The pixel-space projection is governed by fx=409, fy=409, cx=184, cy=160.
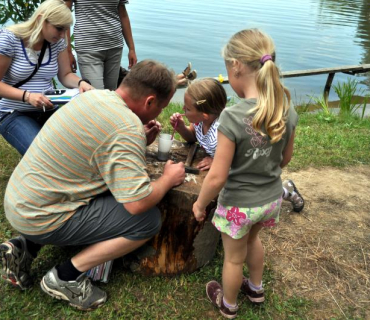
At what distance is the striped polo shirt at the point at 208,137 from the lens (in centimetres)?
290

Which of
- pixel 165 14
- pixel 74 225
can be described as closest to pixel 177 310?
pixel 74 225

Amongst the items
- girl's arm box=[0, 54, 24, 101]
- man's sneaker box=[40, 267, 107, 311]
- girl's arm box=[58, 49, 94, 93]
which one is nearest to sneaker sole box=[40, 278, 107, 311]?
man's sneaker box=[40, 267, 107, 311]

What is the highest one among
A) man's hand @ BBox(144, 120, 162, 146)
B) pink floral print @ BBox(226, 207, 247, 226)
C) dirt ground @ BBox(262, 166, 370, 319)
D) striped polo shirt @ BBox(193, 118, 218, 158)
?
man's hand @ BBox(144, 120, 162, 146)

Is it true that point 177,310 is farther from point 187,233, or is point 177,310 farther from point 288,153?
point 288,153

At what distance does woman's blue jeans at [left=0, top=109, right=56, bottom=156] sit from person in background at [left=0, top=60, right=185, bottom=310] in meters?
0.91

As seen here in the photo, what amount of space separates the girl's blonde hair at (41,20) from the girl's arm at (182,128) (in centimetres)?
111

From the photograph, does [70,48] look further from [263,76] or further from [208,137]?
→ [263,76]

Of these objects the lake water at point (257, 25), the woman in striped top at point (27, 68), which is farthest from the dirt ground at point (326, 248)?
the lake water at point (257, 25)

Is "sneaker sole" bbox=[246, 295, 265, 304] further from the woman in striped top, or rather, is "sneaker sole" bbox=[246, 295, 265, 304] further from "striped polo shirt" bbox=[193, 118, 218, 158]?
the woman in striped top

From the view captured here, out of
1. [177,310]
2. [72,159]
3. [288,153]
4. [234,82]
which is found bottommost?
[177,310]

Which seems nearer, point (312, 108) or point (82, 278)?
point (82, 278)

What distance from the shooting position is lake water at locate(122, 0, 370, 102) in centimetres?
1108

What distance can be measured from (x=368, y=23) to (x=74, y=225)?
2071 centimetres

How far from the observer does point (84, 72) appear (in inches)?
160
